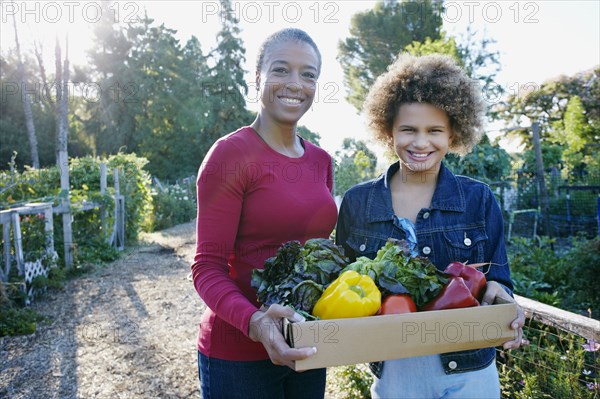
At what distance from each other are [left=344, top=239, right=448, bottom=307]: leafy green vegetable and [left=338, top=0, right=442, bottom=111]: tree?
20929 mm

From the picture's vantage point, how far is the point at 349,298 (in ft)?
4.61

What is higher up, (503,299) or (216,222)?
(216,222)

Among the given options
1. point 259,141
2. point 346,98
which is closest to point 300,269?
point 259,141

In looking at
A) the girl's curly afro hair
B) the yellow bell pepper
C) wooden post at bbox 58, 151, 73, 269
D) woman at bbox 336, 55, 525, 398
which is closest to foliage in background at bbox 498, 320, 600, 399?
woman at bbox 336, 55, 525, 398

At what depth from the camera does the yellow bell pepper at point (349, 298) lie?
140 centimetres

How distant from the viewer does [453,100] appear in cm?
204

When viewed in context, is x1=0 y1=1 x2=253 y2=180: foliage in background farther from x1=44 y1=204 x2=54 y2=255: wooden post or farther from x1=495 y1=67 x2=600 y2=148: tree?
x1=44 y1=204 x2=54 y2=255: wooden post

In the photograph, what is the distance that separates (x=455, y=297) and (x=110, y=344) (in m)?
4.61

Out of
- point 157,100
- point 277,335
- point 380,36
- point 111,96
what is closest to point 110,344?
point 277,335

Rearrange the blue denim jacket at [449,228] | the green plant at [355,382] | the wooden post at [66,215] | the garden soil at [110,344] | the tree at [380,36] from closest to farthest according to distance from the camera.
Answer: the blue denim jacket at [449,228]
the green plant at [355,382]
the garden soil at [110,344]
the wooden post at [66,215]
the tree at [380,36]

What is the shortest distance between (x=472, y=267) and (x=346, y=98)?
1028 inches

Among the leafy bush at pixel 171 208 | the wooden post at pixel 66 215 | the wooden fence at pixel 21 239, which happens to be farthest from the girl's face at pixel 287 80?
the leafy bush at pixel 171 208

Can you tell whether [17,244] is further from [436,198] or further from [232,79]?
[232,79]

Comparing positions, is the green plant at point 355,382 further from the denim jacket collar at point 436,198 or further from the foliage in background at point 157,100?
the foliage in background at point 157,100
